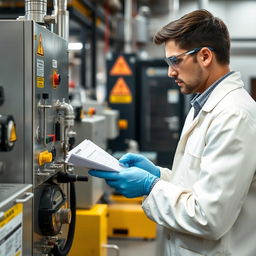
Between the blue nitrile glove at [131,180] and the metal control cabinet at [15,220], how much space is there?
0.32 meters

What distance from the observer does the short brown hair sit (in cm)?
140

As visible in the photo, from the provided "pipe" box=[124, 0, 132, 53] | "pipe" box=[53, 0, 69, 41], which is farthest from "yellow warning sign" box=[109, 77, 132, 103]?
"pipe" box=[53, 0, 69, 41]

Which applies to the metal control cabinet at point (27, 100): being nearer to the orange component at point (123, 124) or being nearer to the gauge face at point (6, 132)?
the gauge face at point (6, 132)

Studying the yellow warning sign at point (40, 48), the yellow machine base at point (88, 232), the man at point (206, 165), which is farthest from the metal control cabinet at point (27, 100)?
the yellow machine base at point (88, 232)

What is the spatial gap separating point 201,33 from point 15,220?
0.88m

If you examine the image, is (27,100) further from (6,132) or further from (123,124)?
(123,124)

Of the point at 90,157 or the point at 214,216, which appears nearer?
the point at 214,216

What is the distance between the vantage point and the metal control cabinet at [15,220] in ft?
3.44

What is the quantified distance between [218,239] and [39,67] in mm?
835

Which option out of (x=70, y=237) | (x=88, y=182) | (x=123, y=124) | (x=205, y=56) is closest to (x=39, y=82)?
(x=205, y=56)

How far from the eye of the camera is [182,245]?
141cm

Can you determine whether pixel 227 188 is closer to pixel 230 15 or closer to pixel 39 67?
pixel 39 67

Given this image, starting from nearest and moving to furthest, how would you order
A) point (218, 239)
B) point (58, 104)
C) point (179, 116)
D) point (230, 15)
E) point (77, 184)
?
1. point (218, 239)
2. point (58, 104)
3. point (77, 184)
4. point (179, 116)
5. point (230, 15)

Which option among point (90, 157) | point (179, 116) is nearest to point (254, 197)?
point (90, 157)
